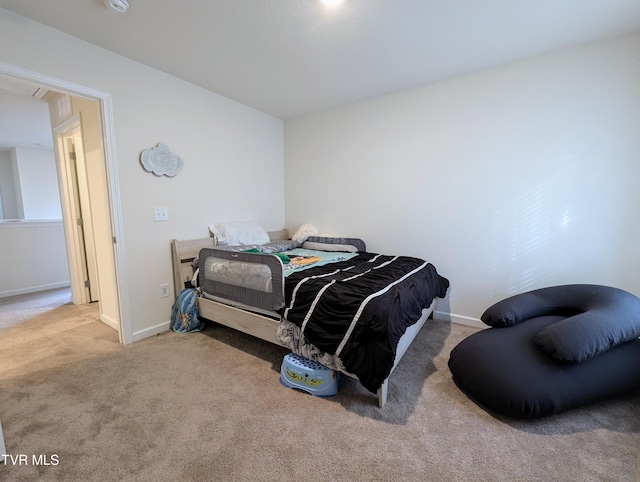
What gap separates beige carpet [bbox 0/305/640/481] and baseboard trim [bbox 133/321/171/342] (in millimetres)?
332

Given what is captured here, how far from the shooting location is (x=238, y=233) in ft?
9.99

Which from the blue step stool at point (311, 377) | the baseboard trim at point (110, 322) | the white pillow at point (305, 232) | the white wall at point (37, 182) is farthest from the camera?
the white wall at point (37, 182)

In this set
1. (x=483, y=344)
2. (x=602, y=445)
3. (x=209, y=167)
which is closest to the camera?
(x=602, y=445)

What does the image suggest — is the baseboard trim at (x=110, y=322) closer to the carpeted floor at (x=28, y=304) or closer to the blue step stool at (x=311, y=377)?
the carpeted floor at (x=28, y=304)

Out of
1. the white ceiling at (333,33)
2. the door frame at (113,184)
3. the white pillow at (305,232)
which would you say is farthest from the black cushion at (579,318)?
the door frame at (113,184)

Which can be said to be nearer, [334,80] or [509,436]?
[509,436]

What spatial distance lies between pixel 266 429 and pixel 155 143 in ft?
8.21

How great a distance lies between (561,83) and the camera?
2186mm

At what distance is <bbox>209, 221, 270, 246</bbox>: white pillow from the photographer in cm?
293

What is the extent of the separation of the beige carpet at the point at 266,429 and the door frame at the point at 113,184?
1.35 ft

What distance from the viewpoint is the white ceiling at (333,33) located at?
5.51 ft

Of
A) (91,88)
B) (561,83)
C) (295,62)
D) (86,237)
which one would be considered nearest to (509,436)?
(561,83)

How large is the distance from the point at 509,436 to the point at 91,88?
3581mm

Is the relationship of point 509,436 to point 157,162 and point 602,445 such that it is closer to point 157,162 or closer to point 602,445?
point 602,445
